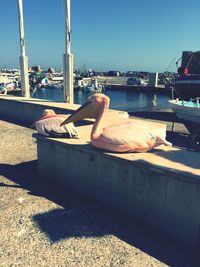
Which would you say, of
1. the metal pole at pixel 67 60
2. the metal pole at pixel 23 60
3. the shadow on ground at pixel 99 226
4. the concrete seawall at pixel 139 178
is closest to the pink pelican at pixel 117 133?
A: the concrete seawall at pixel 139 178

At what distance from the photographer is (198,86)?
33219mm

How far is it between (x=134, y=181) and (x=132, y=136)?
1.29 metres

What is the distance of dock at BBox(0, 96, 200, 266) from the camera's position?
20.9 ft

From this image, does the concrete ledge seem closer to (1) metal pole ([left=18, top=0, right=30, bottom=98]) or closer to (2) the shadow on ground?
(2) the shadow on ground

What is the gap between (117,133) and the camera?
745cm

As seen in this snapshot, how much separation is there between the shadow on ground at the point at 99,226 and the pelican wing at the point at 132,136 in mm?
2126

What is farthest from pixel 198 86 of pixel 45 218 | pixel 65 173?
pixel 45 218

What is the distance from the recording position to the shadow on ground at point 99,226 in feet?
20.1

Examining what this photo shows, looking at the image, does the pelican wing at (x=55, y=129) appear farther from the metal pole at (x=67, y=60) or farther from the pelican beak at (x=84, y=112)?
the metal pole at (x=67, y=60)

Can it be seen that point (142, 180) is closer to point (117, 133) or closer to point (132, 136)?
point (132, 136)

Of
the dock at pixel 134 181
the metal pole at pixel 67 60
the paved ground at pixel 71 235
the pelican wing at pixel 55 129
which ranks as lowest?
the paved ground at pixel 71 235

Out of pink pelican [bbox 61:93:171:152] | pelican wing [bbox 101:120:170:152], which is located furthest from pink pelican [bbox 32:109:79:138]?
pelican wing [bbox 101:120:170:152]

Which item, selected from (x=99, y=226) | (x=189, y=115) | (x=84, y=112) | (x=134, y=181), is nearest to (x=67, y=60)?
Answer: (x=189, y=115)

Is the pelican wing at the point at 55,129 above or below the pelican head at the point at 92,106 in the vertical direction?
below
